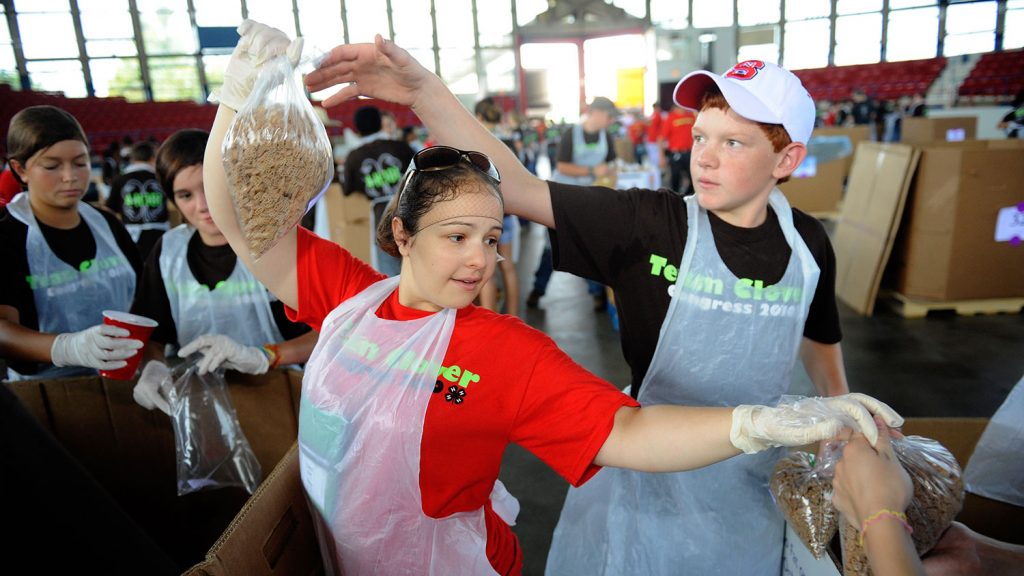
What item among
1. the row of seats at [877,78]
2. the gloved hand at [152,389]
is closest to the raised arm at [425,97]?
the gloved hand at [152,389]

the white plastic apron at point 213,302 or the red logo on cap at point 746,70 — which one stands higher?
A: the red logo on cap at point 746,70

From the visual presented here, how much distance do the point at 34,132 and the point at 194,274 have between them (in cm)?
63

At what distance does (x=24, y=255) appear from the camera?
176 cm

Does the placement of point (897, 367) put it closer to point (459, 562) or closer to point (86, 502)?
point (459, 562)

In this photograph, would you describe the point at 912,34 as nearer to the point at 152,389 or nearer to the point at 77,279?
the point at 77,279

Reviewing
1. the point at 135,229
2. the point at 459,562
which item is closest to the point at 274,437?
the point at 459,562

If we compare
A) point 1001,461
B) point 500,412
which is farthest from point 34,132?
point 1001,461

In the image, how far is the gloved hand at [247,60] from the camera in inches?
37.7

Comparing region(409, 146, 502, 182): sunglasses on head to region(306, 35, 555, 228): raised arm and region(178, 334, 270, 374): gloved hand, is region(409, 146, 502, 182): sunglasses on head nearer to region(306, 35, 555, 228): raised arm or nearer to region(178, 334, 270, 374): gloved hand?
region(306, 35, 555, 228): raised arm

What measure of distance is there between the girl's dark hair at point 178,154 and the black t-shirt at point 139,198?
2480 mm

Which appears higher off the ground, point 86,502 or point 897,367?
point 86,502

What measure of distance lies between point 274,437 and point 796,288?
1.32m

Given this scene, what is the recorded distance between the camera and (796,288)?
125 cm

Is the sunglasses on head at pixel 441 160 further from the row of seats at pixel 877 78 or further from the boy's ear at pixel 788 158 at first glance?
the row of seats at pixel 877 78
